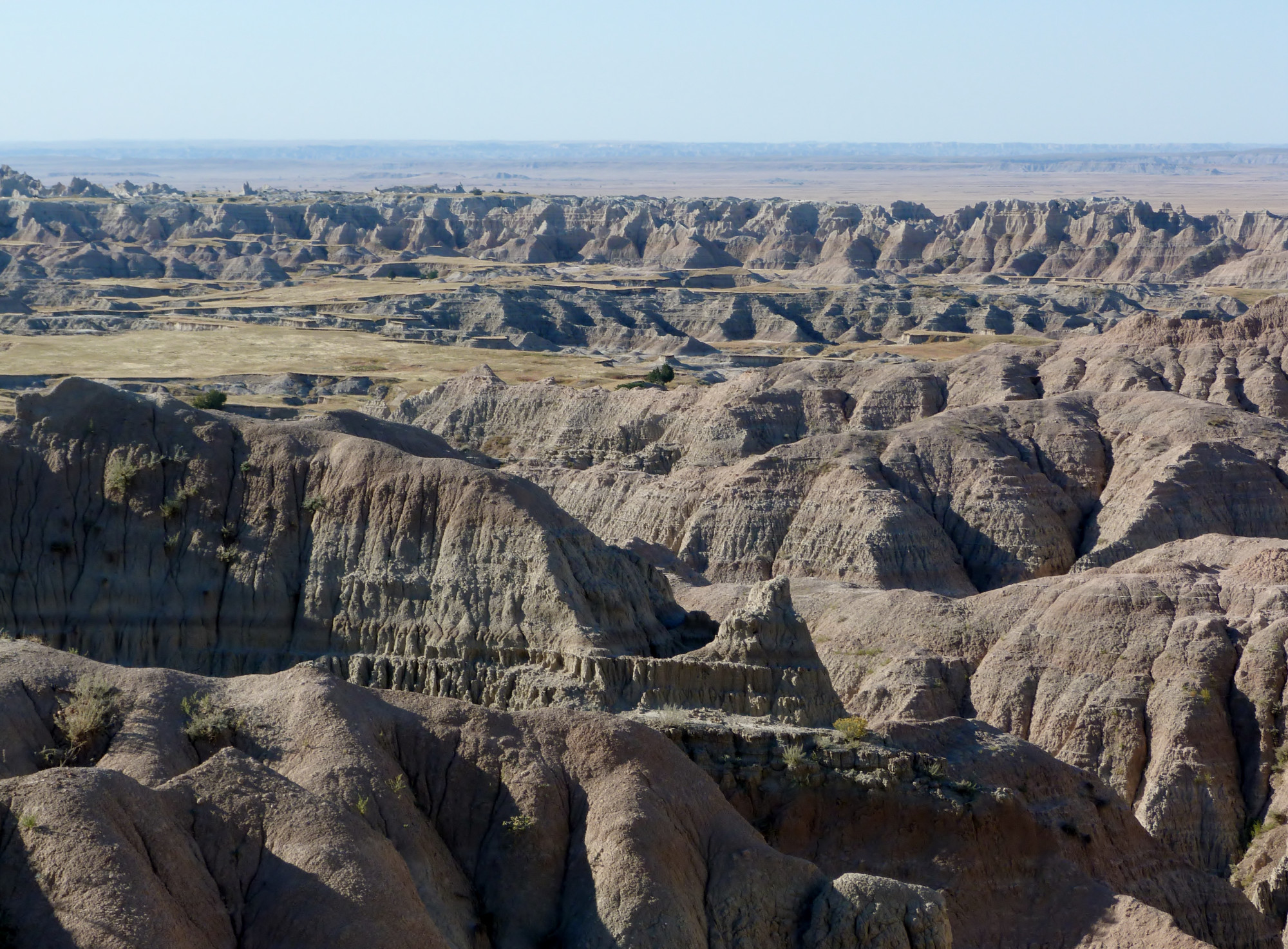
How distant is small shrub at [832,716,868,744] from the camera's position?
3509 cm

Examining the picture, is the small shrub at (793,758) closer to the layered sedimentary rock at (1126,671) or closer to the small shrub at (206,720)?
the small shrub at (206,720)

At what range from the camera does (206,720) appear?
28625 mm

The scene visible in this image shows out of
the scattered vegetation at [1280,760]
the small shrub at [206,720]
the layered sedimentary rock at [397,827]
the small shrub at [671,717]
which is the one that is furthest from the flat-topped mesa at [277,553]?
the scattered vegetation at [1280,760]

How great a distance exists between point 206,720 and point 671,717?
10493 millimetres

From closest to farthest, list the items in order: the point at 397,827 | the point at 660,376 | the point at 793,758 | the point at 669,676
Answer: the point at 397,827, the point at 793,758, the point at 669,676, the point at 660,376

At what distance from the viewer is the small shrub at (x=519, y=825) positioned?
28.2 meters

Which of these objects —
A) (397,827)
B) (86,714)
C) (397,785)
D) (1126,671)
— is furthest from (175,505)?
(1126,671)

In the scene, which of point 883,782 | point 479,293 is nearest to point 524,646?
point 883,782

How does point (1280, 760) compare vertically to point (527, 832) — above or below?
below

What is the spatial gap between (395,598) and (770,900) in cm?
1543

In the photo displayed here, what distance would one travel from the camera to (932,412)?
95750 mm

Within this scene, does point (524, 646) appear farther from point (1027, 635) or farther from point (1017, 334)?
point (1017, 334)

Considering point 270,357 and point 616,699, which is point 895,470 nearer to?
point 616,699

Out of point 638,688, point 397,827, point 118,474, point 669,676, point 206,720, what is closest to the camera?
point 397,827
